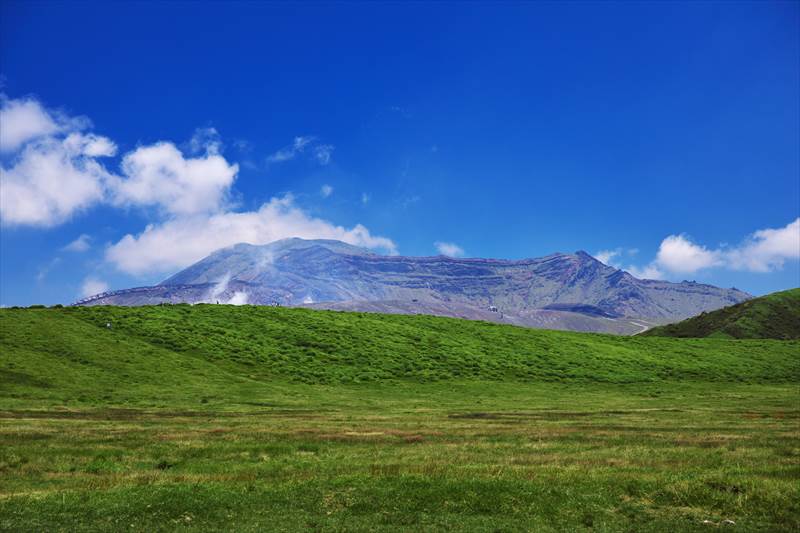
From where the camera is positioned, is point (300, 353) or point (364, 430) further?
point (300, 353)

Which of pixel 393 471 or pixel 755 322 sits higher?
pixel 755 322

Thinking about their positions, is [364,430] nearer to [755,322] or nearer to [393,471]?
[393,471]

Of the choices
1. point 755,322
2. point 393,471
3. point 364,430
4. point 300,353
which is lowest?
point 364,430

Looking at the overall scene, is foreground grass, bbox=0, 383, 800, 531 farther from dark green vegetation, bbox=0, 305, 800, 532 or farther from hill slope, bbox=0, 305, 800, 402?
hill slope, bbox=0, 305, 800, 402

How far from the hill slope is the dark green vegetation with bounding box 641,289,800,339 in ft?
161

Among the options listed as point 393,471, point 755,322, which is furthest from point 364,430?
point 755,322

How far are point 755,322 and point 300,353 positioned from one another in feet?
494

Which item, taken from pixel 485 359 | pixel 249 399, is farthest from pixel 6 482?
pixel 485 359

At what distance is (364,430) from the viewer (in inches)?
1697

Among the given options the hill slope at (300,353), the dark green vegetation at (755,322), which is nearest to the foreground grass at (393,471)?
the hill slope at (300,353)

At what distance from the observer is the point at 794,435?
39.6 meters

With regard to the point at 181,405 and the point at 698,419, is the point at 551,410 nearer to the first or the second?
the point at 698,419

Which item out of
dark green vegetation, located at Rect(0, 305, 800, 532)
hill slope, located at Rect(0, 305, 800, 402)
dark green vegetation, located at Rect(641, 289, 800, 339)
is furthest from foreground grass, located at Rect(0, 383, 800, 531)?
dark green vegetation, located at Rect(641, 289, 800, 339)

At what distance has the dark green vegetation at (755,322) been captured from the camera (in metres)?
175
